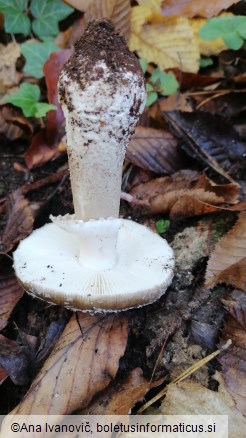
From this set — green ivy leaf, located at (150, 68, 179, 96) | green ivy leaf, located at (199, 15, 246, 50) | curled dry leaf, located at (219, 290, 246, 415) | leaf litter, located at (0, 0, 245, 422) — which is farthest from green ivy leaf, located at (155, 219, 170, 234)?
green ivy leaf, located at (199, 15, 246, 50)

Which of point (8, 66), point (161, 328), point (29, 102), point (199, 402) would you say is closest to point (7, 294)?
point (161, 328)

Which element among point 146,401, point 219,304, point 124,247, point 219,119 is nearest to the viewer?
point 146,401

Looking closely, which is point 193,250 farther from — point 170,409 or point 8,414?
point 8,414

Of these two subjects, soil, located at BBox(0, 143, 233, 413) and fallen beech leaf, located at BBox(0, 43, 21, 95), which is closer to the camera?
soil, located at BBox(0, 143, 233, 413)

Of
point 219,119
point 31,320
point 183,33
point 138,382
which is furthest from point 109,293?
point 183,33

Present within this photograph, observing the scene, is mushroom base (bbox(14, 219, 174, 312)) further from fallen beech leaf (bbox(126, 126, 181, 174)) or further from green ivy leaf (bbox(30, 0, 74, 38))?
green ivy leaf (bbox(30, 0, 74, 38))

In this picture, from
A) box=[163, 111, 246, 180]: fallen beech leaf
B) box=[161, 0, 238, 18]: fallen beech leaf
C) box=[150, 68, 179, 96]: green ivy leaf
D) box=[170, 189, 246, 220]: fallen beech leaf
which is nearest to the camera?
box=[170, 189, 246, 220]: fallen beech leaf

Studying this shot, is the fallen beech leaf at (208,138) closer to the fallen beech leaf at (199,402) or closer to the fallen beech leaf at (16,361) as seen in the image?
the fallen beech leaf at (199,402)
